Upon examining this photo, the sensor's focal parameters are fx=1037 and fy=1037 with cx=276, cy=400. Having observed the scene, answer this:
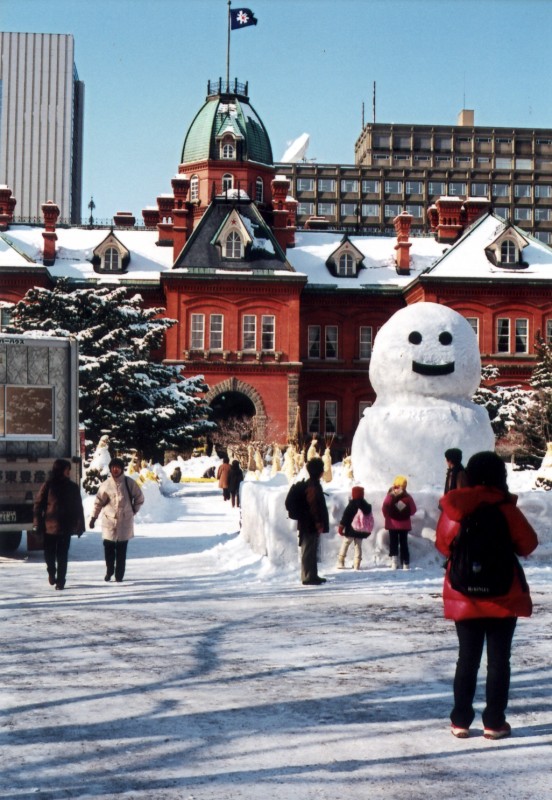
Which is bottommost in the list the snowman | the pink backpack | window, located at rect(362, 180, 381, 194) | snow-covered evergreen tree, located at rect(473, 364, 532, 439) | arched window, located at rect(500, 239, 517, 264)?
the pink backpack

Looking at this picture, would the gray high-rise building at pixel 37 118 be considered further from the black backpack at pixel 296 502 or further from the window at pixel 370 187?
the black backpack at pixel 296 502

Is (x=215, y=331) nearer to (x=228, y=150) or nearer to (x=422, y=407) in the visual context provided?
(x=228, y=150)

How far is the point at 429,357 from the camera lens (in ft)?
49.8

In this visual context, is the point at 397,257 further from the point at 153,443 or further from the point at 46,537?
the point at 46,537

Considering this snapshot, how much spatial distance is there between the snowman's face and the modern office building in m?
93.4

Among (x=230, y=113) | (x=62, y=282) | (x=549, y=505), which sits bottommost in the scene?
(x=549, y=505)

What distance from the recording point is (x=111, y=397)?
3534cm

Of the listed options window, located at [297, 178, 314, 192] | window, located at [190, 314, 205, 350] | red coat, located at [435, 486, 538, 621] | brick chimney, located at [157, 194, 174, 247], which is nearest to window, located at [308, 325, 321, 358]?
window, located at [190, 314, 205, 350]

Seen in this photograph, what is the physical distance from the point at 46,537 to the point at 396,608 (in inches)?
177

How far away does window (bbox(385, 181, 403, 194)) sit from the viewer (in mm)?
110938

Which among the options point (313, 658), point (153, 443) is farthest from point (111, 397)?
point (313, 658)

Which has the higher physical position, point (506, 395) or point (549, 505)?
point (506, 395)

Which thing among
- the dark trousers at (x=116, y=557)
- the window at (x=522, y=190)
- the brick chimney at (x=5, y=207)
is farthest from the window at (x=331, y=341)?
the window at (x=522, y=190)

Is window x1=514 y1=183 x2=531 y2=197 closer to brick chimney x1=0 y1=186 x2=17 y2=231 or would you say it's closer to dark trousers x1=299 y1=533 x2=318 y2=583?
brick chimney x1=0 y1=186 x2=17 y2=231
